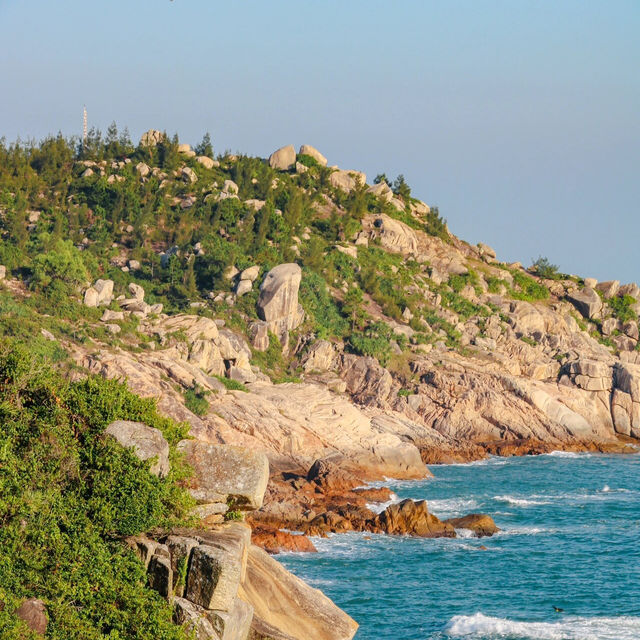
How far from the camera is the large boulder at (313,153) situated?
94.6 meters

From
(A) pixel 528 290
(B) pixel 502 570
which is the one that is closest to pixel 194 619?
(B) pixel 502 570

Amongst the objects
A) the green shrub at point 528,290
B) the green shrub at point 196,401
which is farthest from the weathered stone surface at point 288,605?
the green shrub at point 528,290

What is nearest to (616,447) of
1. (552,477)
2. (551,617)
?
(552,477)

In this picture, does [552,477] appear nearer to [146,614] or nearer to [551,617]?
[551,617]

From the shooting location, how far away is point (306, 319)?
6731 centimetres

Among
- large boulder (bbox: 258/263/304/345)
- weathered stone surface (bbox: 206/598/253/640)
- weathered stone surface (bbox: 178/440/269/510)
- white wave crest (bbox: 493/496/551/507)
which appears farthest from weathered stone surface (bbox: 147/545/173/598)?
large boulder (bbox: 258/263/304/345)

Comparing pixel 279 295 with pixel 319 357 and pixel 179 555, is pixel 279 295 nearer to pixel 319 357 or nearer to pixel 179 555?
pixel 319 357

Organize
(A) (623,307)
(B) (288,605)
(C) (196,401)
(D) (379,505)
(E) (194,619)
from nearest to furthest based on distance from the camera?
(E) (194,619) < (B) (288,605) < (D) (379,505) < (C) (196,401) < (A) (623,307)

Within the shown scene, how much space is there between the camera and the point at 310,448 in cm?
5081

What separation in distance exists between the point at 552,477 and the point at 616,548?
15.7m

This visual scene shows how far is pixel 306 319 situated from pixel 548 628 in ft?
138

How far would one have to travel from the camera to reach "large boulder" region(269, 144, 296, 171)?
92062 millimetres

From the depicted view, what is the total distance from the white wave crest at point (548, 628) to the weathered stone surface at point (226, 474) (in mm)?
10211

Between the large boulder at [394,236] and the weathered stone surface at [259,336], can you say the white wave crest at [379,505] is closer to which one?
the weathered stone surface at [259,336]
